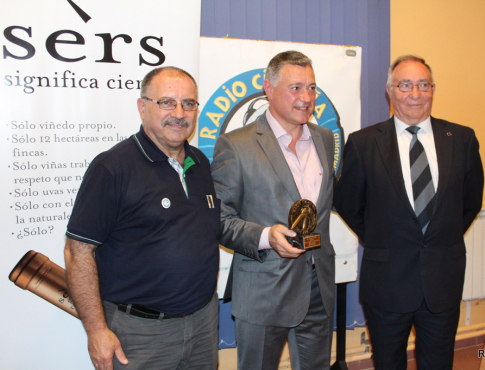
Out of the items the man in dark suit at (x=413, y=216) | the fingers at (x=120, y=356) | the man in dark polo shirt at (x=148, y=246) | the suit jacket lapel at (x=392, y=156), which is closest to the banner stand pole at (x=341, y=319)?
the man in dark suit at (x=413, y=216)

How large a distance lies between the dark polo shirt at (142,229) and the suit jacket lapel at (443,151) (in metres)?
1.26

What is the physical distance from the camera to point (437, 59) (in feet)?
10.7

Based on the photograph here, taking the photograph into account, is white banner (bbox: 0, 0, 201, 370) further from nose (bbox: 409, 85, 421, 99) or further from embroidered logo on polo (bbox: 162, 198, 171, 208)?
nose (bbox: 409, 85, 421, 99)

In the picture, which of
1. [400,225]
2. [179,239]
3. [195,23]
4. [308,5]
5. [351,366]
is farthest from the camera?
[351,366]

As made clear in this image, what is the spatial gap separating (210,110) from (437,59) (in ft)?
6.92

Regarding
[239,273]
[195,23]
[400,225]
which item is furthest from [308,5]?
[239,273]

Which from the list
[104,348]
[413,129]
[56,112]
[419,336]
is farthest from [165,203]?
[419,336]

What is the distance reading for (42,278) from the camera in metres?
1.93

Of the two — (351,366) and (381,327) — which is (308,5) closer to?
(381,327)

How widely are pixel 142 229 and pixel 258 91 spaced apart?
141 centimetres

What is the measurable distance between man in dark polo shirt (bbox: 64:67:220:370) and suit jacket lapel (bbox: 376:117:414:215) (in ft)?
3.30

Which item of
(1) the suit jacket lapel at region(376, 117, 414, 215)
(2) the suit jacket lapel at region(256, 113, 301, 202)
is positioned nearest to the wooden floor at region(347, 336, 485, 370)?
(1) the suit jacket lapel at region(376, 117, 414, 215)

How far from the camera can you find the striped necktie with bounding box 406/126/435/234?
198cm

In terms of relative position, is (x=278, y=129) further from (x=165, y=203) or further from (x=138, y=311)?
(x=138, y=311)
